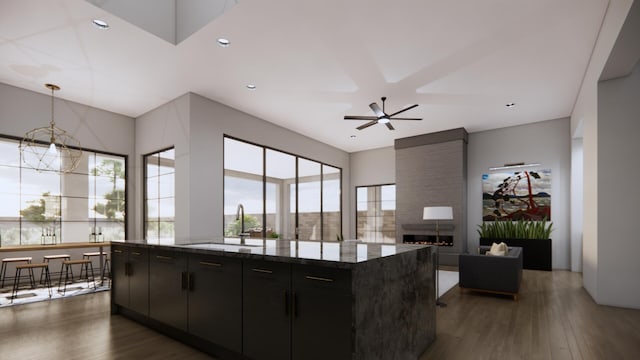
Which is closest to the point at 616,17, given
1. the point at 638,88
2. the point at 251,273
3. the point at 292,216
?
the point at 638,88

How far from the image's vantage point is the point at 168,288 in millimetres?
3088

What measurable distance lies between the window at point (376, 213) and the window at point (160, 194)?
573cm

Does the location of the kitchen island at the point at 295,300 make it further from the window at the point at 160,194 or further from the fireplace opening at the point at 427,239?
the fireplace opening at the point at 427,239

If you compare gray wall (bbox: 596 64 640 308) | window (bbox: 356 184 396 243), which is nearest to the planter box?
gray wall (bbox: 596 64 640 308)

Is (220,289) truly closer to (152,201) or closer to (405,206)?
(152,201)

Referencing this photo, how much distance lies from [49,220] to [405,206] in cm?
758

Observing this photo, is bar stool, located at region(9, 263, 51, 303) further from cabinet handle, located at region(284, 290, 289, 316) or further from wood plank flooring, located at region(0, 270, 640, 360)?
cabinet handle, located at region(284, 290, 289, 316)

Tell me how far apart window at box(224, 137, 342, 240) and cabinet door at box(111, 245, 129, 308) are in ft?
6.82

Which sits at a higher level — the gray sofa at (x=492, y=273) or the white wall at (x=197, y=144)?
the white wall at (x=197, y=144)

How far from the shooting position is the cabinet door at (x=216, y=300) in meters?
2.47

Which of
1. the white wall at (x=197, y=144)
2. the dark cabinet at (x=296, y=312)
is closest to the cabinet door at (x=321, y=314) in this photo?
the dark cabinet at (x=296, y=312)

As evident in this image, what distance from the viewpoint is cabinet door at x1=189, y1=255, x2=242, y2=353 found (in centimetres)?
247

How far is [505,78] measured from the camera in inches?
205

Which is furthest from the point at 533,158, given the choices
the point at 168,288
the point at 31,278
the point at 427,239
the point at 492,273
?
the point at 31,278
